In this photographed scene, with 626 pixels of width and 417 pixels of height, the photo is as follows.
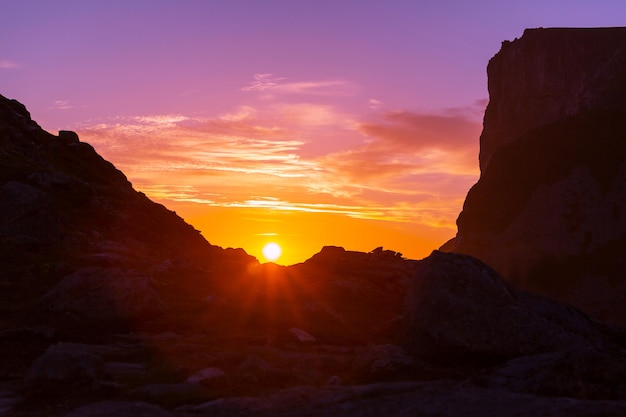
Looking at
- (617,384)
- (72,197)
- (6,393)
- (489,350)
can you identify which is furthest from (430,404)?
(72,197)

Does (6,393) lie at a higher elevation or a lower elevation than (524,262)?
lower

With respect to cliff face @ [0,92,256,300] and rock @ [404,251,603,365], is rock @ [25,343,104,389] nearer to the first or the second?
rock @ [404,251,603,365]

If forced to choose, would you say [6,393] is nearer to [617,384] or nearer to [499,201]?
[617,384]

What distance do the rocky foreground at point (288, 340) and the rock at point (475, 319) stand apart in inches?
1.9

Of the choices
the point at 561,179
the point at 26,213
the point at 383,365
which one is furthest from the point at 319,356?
the point at 561,179

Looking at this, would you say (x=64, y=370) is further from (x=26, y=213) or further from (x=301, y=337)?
(x=26, y=213)

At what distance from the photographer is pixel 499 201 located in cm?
12144

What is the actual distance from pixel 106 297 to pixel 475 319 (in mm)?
16092

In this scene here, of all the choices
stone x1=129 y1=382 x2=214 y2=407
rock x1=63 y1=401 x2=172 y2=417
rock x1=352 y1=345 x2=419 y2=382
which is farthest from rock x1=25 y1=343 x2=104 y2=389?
rock x1=352 y1=345 x2=419 y2=382

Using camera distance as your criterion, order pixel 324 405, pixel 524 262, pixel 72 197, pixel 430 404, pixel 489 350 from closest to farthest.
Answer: pixel 430 404 < pixel 324 405 < pixel 489 350 < pixel 72 197 < pixel 524 262

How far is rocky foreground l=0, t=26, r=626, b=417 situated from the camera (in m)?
14.0

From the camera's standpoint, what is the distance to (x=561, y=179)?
109500 mm

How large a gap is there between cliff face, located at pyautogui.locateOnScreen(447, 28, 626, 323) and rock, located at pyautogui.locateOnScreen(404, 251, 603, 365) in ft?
225

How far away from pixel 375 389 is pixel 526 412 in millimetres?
4062
